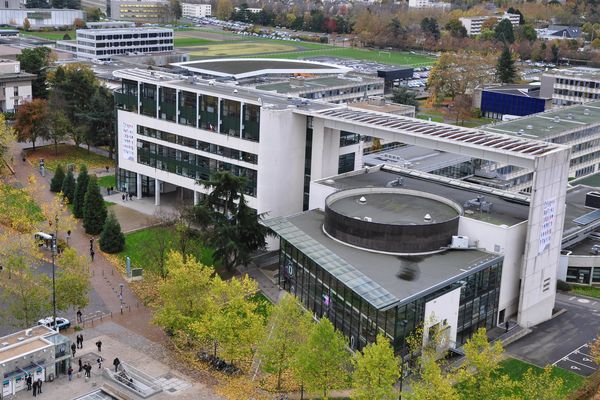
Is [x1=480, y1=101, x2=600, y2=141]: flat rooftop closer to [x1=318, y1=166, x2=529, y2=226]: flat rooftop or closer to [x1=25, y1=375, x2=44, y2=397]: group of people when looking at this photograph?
[x1=318, y1=166, x2=529, y2=226]: flat rooftop

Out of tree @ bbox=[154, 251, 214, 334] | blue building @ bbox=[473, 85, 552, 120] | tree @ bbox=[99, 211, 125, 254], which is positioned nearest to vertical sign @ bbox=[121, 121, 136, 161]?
tree @ bbox=[99, 211, 125, 254]

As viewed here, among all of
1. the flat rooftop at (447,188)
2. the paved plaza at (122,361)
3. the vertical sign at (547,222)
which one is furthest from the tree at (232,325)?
the vertical sign at (547,222)

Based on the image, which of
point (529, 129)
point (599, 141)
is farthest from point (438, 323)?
point (599, 141)

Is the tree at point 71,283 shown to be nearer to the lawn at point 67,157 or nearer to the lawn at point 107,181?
the lawn at point 107,181

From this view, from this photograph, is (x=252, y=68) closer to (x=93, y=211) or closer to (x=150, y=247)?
(x=93, y=211)

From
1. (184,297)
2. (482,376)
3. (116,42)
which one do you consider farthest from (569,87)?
(482,376)

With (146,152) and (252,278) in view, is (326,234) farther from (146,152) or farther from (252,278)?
(146,152)
